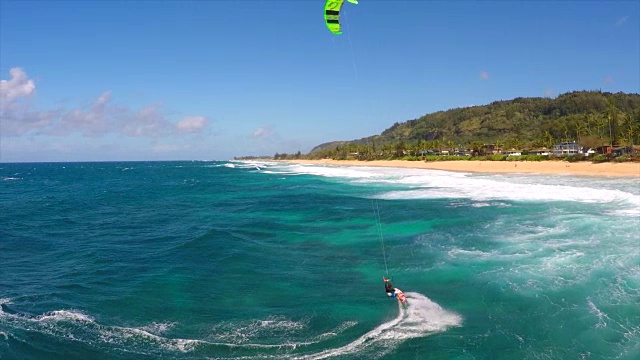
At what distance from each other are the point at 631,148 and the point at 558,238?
54.8 m

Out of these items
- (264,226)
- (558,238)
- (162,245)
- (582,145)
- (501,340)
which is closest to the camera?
(501,340)

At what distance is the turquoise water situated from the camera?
32.9ft

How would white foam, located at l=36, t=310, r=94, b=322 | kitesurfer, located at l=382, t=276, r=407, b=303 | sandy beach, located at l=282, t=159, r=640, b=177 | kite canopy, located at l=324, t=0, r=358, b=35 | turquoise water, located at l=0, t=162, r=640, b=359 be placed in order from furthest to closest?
sandy beach, located at l=282, t=159, r=640, b=177 → kite canopy, located at l=324, t=0, r=358, b=35 → white foam, located at l=36, t=310, r=94, b=322 → kitesurfer, located at l=382, t=276, r=407, b=303 → turquoise water, located at l=0, t=162, r=640, b=359

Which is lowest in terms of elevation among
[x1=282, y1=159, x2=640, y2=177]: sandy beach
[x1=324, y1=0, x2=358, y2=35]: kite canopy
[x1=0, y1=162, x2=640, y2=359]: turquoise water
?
[x1=0, y1=162, x2=640, y2=359]: turquoise water

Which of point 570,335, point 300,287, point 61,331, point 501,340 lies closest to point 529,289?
point 570,335

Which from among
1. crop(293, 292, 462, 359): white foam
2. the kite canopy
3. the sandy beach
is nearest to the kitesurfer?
crop(293, 292, 462, 359): white foam

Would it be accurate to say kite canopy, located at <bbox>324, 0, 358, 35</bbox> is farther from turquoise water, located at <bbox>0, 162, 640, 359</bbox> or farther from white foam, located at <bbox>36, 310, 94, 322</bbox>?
white foam, located at <bbox>36, 310, 94, 322</bbox>

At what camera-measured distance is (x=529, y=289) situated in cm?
1328

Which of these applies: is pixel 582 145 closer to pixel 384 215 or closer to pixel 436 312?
pixel 384 215

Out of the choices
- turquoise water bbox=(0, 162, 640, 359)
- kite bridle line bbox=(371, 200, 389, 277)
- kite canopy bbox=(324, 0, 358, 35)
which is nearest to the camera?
turquoise water bbox=(0, 162, 640, 359)

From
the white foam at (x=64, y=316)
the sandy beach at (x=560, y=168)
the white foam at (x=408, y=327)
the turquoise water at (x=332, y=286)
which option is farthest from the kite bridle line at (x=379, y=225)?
the sandy beach at (x=560, y=168)

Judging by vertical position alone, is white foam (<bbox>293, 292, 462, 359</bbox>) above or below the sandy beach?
below

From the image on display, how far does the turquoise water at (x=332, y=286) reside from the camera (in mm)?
10031

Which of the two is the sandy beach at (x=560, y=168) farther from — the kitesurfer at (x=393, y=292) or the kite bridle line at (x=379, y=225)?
the kitesurfer at (x=393, y=292)
